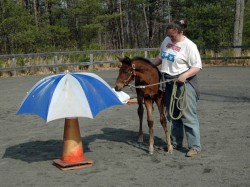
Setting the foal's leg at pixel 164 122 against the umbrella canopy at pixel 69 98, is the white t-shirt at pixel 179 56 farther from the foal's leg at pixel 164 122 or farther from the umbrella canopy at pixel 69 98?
the umbrella canopy at pixel 69 98

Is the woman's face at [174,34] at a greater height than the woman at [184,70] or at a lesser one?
greater

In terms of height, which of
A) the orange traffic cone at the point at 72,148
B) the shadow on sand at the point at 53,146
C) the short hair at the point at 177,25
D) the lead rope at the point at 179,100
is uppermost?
the short hair at the point at 177,25

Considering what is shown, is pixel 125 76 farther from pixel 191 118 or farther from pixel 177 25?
pixel 191 118

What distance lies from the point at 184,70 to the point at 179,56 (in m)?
0.24

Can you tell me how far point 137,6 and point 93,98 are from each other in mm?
48756

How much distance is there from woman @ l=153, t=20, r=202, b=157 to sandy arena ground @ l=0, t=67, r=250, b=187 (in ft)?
1.46

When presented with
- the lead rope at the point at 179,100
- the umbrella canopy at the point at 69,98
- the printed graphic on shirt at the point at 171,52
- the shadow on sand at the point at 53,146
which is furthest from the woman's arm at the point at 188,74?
the shadow on sand at the point at 53,146

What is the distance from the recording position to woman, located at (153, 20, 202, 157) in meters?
6.31

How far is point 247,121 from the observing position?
29.1 feet

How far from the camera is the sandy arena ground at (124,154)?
5566 millimetres

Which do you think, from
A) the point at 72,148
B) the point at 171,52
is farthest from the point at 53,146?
the point at 171,52

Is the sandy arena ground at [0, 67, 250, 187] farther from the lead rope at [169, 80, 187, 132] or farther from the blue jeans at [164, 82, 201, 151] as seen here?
the lead rope at [169, 80, 187, 132]

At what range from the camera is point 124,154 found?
271 inches

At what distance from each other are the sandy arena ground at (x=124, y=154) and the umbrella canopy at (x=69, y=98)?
89 cm
